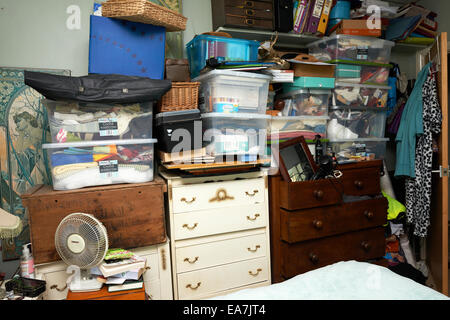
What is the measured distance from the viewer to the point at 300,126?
212 cm

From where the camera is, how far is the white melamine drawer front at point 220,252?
172 centimetres

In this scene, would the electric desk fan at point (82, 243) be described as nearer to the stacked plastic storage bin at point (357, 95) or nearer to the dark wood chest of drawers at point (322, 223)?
the dark wood chest of drawers at point (322, 223)

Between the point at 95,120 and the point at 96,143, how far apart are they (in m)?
0.12

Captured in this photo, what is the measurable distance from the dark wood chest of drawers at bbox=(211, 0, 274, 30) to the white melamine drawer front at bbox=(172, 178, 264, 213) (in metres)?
1.04

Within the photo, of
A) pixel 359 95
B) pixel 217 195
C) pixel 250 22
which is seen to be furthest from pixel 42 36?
pixel 359 95

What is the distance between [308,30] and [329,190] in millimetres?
1190

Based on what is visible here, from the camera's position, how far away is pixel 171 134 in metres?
1.66

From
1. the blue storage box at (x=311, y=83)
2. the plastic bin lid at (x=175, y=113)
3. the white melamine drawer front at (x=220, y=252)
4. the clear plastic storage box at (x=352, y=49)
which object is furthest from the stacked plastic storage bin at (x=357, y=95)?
the plastic bin lid at (x=175, y=113)

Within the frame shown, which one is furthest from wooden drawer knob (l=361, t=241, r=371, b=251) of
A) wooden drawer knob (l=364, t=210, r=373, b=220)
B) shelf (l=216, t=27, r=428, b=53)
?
shelf (l=216, t=27, r=428, b=53)

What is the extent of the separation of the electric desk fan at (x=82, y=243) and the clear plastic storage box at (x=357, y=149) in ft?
5.36

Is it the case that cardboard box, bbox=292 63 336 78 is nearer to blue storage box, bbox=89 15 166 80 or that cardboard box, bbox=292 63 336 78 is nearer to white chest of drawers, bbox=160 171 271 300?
white chest of drawers, bbox=160 171 271 300

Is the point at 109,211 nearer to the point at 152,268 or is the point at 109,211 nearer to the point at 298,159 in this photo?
the point at 152,268
